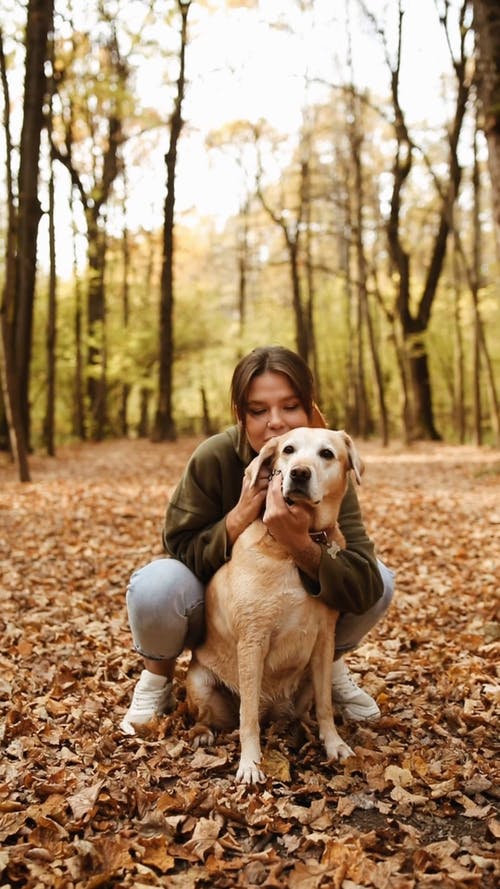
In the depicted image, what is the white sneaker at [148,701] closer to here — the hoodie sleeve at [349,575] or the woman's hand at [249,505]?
the woman's hand at [249,505]

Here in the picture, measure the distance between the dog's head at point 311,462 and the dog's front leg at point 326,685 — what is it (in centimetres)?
56

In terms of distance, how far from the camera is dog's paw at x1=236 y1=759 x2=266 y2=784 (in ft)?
8.93

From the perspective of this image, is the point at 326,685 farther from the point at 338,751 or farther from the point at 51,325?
the point at 51,325

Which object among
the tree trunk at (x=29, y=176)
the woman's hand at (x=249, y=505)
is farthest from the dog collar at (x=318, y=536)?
the tree trunk at (x=29, y=176)

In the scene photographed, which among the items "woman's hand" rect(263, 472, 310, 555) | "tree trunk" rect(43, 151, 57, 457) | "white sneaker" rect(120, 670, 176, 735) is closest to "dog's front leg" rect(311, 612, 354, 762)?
"woman's hand" rect(263, 472, 310, 555)

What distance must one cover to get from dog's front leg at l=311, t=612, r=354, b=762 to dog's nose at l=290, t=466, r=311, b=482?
0.65 m

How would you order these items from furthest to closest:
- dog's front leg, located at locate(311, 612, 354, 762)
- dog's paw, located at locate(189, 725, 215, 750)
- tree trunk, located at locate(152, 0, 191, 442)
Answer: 1. tree trunk, located at locate(152, 0, 191, 442)
2. dog's paw, located at locate(189, 725, 215, 750)
3. dog's front leg, located at locate(311, 612, 354, 762)

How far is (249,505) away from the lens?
2.98 metres

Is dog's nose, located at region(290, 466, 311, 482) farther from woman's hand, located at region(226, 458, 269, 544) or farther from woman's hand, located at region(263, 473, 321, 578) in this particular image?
woman's hand, located at region(226, 458, 269, 544)

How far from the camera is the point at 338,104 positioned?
21.1m

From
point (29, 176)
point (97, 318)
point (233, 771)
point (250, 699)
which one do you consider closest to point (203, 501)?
point (250, 699)

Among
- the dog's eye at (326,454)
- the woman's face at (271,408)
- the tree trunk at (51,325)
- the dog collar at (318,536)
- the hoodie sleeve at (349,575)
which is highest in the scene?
the tree trunk at (51,325)

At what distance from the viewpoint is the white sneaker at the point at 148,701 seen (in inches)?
128

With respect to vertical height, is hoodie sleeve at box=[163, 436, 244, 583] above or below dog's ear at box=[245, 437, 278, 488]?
below
